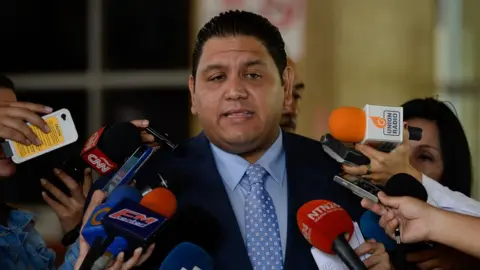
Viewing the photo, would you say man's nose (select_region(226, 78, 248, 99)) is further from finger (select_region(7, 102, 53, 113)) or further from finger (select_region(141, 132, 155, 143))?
finger (select_region(7, 102, 53, 113))

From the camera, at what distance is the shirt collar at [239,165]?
1.71 meters

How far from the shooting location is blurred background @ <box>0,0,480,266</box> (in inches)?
135

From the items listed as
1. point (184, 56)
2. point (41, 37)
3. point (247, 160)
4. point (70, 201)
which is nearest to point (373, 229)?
point (247, 160)

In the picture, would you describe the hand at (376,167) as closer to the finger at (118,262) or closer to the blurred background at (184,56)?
the finger at (118,262)

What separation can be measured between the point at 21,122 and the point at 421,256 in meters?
0.87

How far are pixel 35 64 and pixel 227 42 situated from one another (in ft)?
8.48

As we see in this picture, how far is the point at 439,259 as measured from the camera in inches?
67.1

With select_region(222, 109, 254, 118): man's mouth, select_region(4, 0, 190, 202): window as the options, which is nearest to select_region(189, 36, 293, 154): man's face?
select_region(222, 109, 254, 118): man's mouth

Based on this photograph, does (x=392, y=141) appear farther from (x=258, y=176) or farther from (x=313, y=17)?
(x=313, y=17)

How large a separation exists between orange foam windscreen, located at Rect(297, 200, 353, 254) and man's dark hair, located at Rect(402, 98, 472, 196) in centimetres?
76

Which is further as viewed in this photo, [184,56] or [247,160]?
[184,56]

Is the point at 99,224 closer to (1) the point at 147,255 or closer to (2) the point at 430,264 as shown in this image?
(1) the point at 147,255

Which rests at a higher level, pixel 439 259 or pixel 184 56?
pixel 184 56

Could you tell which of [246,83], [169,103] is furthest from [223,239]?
[169,103]
